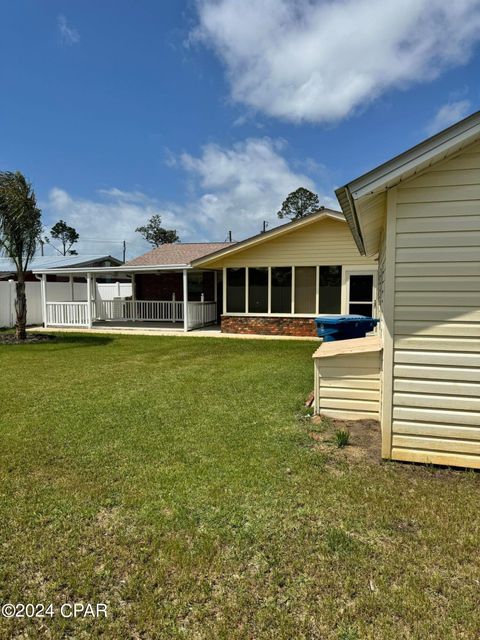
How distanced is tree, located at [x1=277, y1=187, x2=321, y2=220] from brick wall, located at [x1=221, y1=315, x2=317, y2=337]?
42.5 meters

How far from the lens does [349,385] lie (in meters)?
4.96

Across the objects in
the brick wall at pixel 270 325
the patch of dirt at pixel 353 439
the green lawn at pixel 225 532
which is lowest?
the green lawn at pixel 225 532

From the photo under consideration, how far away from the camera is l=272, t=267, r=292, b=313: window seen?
45.3 ft

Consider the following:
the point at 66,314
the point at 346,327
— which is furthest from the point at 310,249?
the point at 66,314

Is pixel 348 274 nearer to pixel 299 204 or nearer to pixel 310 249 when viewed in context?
pixel 310 249

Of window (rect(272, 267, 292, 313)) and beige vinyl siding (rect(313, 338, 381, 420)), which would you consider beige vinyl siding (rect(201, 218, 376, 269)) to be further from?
beige vinyl siding (rect(313, 338, 381, 420))

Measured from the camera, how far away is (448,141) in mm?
3314

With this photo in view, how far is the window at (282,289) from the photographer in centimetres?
1380

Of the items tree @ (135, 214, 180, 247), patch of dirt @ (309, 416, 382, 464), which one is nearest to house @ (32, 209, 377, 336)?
patch of dirt @ (309, 416, 382, 464)

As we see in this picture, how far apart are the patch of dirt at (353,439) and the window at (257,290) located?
9.33 metres

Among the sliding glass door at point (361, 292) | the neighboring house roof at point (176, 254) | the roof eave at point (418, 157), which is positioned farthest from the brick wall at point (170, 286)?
the roof eave at point (418, 157)

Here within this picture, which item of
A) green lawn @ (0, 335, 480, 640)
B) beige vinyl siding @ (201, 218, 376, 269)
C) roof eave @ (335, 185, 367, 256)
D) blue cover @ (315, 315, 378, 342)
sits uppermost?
beige vinyl siding @ (201, 218, 376, 269)

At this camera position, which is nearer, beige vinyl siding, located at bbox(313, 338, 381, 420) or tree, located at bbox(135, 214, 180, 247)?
beige vinyl siding, located at bbox(313, 338, 381, 420)

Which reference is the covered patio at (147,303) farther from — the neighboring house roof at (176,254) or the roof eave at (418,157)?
the roof eave at (418,157)
